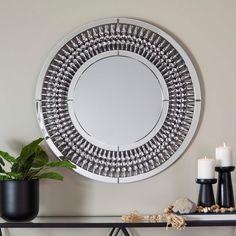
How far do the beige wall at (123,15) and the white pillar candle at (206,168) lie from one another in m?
0.12

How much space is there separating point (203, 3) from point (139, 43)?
0.29m

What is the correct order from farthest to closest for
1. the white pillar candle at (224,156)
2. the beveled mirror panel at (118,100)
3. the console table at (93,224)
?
the beveled mirror panel at (118,100), the white pillar candle at (224,156), the console table at (93,224)

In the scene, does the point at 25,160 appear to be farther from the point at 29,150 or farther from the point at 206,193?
the point at 206,193

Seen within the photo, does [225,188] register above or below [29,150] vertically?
below

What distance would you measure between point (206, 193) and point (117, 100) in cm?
46

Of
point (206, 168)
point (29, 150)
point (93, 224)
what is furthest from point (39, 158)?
point (206, 168)

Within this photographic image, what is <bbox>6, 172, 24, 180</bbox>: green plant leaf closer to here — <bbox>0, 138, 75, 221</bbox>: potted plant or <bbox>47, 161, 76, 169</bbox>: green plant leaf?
<bbox>0, 138, 75, 221</bbox>: potted plant

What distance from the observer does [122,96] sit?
5.94 ft

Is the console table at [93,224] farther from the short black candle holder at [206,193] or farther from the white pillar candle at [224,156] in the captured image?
the white pillar candle at [224,156]

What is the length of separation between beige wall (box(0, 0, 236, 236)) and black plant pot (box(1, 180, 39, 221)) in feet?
0.62

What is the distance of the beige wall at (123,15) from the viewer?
70.8 inches

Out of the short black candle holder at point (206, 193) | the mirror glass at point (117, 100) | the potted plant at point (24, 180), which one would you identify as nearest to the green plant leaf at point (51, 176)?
the potted plant at point (24, 180)

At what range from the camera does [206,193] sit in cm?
168

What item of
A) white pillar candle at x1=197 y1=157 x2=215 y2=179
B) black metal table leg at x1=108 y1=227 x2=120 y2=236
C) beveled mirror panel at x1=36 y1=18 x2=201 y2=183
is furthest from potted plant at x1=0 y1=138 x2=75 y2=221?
white pillar candle at x1=197 y1=157 x2=215 y2=179
